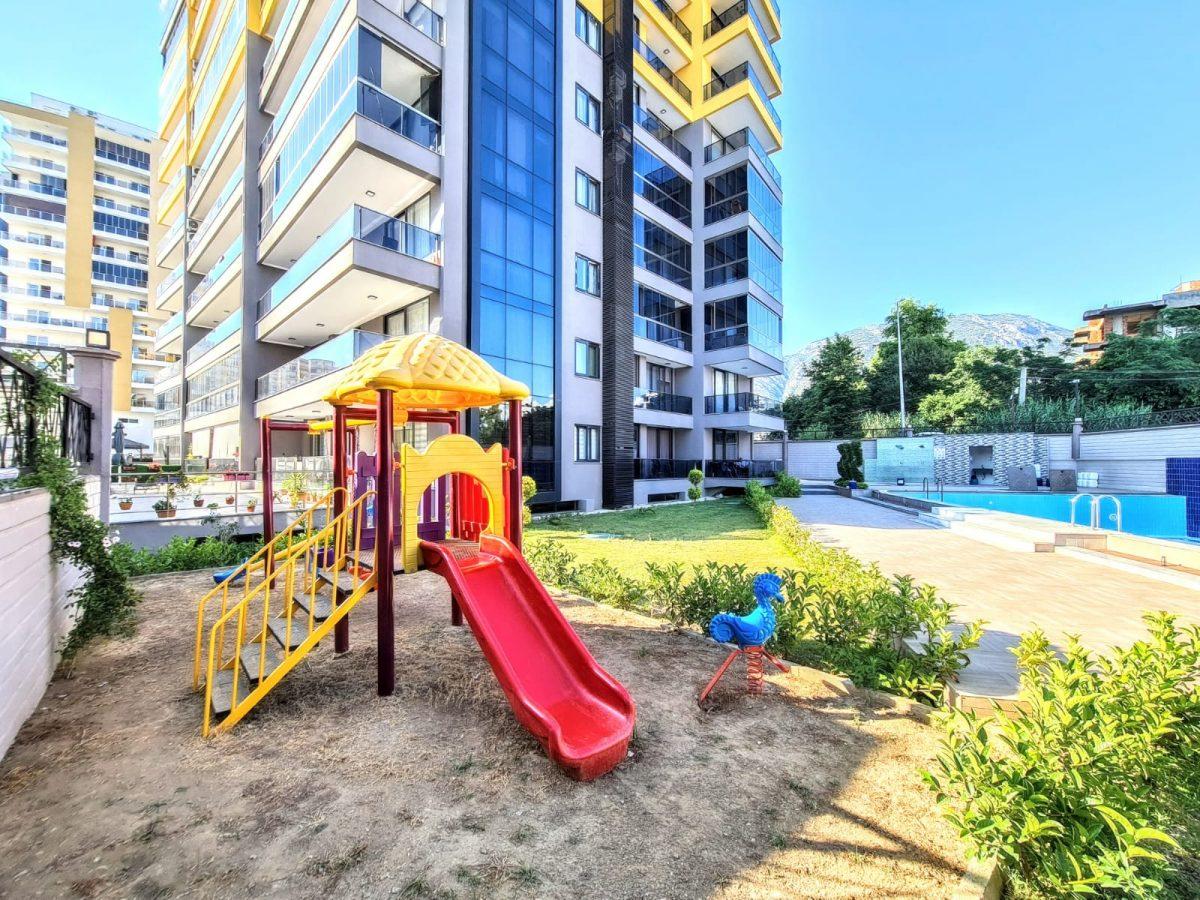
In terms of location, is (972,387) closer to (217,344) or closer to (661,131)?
(661,131)

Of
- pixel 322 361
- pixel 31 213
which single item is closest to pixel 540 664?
pixel 322 361

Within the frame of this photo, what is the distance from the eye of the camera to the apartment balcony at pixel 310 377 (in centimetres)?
1389

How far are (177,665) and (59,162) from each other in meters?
74.3

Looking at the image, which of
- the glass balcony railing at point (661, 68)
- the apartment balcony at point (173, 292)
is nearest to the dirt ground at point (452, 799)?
the glass balcony railing at point (661, 68)

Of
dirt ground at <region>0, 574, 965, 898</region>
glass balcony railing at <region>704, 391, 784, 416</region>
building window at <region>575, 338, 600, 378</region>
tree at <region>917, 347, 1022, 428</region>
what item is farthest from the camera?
tree at <region>917, 347, 1022, 428</region>

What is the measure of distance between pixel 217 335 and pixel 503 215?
1465 cm

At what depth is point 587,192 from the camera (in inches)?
778

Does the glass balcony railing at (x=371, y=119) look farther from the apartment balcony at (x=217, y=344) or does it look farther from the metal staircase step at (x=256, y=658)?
the metal staircase step at (x=256, y=658)

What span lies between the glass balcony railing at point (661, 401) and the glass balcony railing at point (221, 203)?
17990 mm

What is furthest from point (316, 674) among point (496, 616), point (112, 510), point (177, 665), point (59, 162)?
point (59, 162)

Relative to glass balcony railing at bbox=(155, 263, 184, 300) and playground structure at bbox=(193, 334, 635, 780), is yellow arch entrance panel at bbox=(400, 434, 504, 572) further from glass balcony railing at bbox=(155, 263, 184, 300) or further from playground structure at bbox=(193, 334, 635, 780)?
glass balcony railing at bbox=(155, 263, 184, 300)

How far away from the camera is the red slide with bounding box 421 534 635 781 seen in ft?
11.1

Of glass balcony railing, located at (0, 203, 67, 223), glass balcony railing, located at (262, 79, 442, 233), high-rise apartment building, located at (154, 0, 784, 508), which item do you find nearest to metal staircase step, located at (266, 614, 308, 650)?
high-rise apartment building, located at (154, 0, 784, 508)

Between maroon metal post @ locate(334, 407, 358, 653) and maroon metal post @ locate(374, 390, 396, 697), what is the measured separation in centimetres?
98
